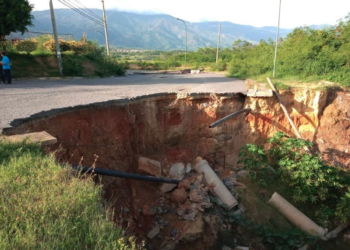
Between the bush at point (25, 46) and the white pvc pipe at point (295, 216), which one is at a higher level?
the bush at point (25, 46)

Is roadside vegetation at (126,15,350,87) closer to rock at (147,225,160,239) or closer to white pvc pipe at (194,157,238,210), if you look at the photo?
white pvc pipe at (194,157,238,210)

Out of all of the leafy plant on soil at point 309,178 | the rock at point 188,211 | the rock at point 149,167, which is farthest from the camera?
the rock at point 149,167

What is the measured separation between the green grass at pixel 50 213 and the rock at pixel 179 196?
372cm

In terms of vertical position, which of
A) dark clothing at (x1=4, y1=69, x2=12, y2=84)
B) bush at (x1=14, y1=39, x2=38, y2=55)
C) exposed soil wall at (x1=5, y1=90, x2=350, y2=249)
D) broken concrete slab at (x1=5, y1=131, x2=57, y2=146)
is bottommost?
exposed soil wall at (x1=5, y1=90, x2=350, y2=249)

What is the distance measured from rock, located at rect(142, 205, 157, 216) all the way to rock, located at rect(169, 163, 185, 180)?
1.61 meters

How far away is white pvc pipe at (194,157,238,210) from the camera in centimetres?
677

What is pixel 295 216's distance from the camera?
7.13 metres

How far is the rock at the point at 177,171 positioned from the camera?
8109 millimetres

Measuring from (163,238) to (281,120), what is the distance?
6.97 metres

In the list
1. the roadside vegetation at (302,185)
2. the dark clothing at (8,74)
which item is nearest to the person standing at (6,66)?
the dark clothing at (8,74)

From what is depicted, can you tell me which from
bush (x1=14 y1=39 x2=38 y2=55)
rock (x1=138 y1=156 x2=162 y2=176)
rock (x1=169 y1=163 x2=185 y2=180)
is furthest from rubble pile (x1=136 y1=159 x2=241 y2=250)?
bush (x1=14 y1=39 x2=38 y2=55)

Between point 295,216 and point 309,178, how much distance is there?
114cm

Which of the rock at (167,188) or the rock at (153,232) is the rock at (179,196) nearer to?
the rock at (167,188)

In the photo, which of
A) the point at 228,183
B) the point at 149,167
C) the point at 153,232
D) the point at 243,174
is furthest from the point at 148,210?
the point at 243,174
